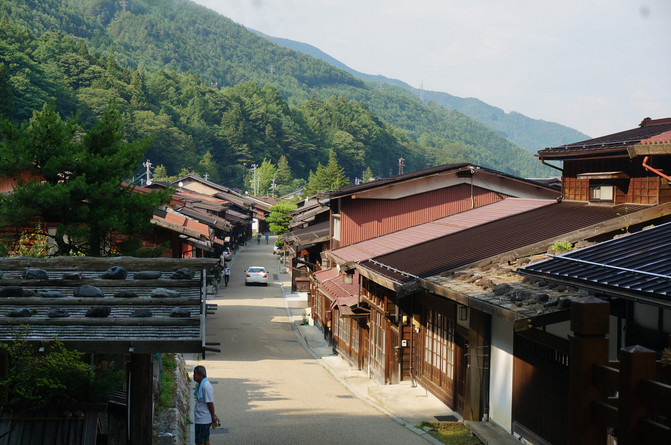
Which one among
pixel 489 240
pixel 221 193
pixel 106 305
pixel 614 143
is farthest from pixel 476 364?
pixel 221 193

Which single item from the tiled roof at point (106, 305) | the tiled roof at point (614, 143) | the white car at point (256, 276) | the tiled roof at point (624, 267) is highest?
the tiled roof at point (614, 143)

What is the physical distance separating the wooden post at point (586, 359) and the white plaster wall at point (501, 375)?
8694 millimetres

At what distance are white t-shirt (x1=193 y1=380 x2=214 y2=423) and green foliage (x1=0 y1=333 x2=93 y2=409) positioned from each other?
2.53 metres

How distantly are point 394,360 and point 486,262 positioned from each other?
18.3ft

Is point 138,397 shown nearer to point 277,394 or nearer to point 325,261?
point 277,394

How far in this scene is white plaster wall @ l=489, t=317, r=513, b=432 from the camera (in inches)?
490

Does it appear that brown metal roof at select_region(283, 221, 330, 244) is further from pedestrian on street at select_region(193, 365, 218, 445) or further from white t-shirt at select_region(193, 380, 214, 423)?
white t-shirt at select_region(193, 380, 214, 423)

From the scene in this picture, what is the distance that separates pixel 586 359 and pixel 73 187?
12676 mm

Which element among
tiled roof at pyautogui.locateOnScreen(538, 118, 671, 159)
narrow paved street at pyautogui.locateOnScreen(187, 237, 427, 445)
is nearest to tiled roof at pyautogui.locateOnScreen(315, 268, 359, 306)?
narrow paved street at pyautogui.locateOnScreen(187, 237, 427, 445)

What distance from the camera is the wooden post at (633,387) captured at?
3.41 m

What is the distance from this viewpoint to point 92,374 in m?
7.75

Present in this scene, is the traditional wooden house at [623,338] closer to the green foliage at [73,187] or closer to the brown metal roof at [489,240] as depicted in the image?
the brown metal roof at [489,240]

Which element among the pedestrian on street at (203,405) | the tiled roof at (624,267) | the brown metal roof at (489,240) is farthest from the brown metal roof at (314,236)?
the tiled roof at (624,267)

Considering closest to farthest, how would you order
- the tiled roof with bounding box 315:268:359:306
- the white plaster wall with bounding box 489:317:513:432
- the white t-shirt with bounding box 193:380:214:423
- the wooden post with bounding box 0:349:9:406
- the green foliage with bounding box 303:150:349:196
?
1. the wooden post with bounding box 0:349:9:406
2. the white t-shirt with bounding box 193:380:214:423
3. the white plaster wall with bounding box 489:317:513:432
4. the tiled roof with bounding box 315:268:359:306
5. the green foliage with bounding box 303:150:349:196
